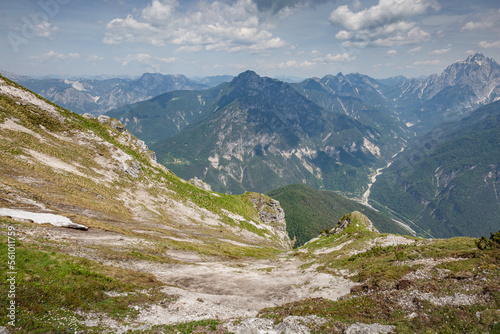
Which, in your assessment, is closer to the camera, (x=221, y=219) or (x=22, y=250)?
(x=22, y=250)

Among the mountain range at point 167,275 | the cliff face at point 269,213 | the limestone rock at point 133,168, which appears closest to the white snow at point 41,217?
the mountain range at point 167,275

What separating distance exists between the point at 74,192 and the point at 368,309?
56.7 meters

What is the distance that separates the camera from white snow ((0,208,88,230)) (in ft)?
96.7

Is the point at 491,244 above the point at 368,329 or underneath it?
above

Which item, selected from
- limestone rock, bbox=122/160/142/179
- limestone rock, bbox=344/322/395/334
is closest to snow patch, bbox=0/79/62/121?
limestone rock, bbox=122/160/142/179

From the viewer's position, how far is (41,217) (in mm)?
31578

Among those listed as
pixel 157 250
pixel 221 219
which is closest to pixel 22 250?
pixel 157 250

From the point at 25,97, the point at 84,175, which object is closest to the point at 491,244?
the point at 84,175

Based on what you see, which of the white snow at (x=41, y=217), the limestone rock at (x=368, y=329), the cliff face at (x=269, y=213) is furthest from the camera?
the cliff face at (x=269, y=213)

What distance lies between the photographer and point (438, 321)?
19219 mm

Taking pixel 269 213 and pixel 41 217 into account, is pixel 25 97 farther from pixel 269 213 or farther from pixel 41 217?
pixel 269 213

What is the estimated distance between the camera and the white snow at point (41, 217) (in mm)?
29469

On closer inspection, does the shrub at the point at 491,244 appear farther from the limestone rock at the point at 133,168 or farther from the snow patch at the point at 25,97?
the snow patch at the point at 25,97

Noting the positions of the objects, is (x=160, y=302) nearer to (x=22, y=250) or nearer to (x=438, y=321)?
(x=22, y=250)
